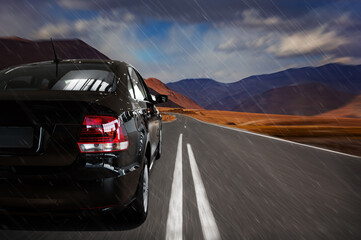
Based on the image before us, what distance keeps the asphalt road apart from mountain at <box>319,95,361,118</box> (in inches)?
6186

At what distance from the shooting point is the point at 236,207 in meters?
3.53

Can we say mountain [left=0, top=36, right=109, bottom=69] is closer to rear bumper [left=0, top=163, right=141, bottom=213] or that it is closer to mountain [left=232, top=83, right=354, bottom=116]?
rear bumper [left=0, top=163, right=141, bottom=213]

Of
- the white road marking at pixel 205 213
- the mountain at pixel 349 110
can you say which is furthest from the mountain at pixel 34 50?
the mountain at pixel 349 110

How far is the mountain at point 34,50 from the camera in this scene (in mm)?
88438

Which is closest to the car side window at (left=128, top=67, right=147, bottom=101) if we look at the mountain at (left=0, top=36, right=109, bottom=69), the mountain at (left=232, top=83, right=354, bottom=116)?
the mountain at (left=0, top=36, right=109, bottom=69)

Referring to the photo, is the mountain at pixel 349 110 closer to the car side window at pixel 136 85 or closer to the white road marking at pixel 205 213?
the white road marking at pixel 205 213

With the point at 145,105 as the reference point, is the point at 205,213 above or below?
below

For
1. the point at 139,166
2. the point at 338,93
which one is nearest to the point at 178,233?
the point at 139,166

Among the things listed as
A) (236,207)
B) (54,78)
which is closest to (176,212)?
(236,207)

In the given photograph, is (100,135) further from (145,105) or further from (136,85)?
(136,85)

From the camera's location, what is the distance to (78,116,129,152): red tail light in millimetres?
2215

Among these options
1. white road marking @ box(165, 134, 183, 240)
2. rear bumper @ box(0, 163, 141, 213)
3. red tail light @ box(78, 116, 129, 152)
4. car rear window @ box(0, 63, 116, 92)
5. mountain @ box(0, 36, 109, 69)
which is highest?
mountain @ box(0, 36, 109, 69)

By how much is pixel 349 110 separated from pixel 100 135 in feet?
603

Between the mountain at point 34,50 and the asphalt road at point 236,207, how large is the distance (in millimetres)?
90747
